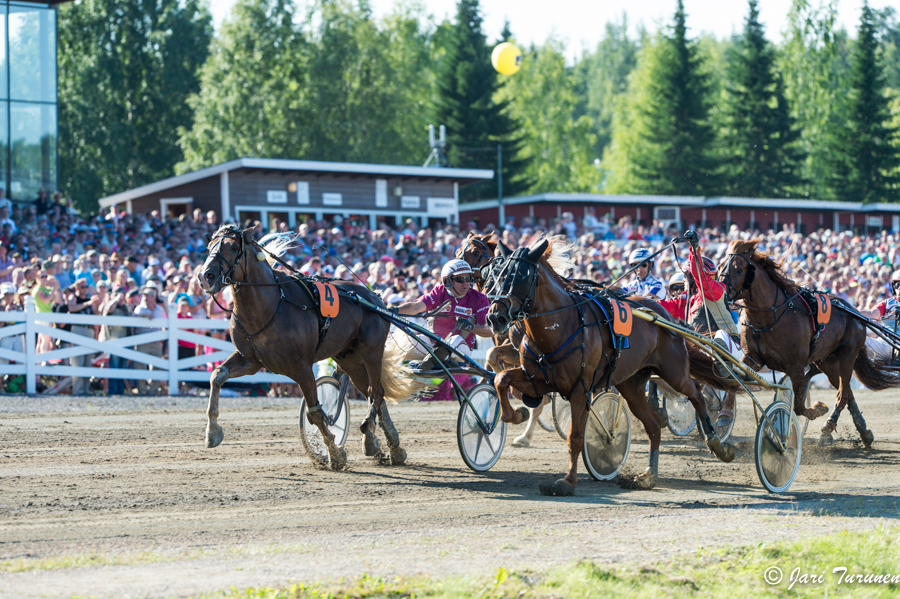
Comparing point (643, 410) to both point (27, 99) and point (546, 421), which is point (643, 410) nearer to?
point (546, 421)

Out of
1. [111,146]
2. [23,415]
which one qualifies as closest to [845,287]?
[23,415]

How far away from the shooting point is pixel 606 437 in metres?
7.91

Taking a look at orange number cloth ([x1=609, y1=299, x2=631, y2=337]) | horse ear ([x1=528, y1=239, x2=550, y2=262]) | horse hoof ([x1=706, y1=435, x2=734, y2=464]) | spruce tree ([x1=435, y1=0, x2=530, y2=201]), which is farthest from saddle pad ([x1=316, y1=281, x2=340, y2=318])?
spruce tree ([x1=435, y1=0, x2=530, y2=201])

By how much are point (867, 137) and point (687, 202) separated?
482 inches

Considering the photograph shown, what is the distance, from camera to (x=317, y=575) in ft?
15.2

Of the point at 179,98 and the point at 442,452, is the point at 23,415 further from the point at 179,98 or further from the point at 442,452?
the point at 179,98

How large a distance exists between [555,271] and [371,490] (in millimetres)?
2164

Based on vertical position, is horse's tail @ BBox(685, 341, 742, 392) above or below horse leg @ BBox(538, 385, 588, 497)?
above

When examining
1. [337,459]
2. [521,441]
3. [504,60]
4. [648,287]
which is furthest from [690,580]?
[504,60]

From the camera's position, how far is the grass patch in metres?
4.40

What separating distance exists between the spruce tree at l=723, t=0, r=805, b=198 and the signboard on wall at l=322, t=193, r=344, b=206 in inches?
1074

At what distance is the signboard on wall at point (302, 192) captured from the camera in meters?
27.5

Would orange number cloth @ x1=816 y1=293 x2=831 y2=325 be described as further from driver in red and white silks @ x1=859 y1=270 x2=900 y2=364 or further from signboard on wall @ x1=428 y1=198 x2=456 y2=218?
signboard on wall @ x1=428 y1=198 x2=456 y2=218

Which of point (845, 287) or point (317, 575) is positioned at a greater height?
point (845, 287)
